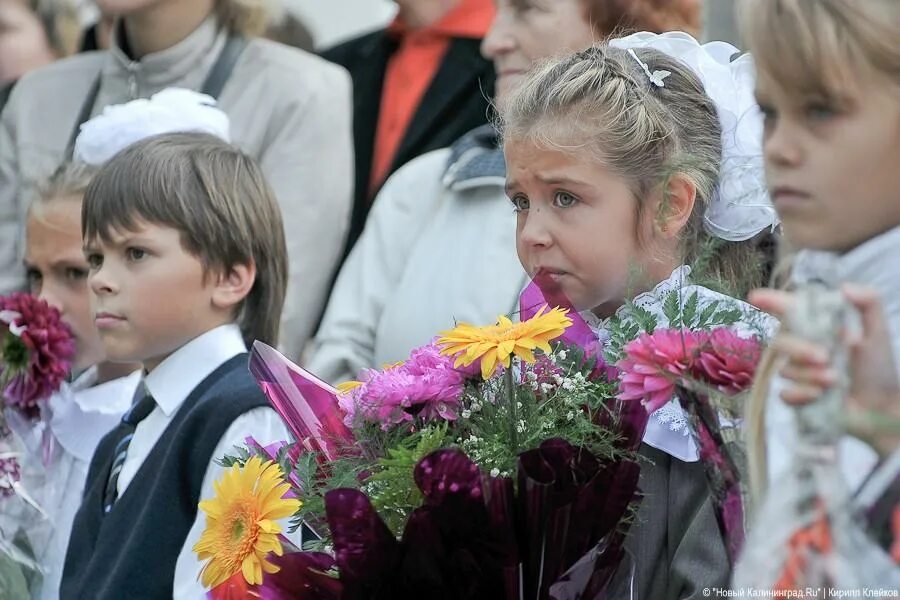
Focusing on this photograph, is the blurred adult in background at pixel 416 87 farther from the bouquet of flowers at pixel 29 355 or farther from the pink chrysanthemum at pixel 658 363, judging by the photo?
the pink chrysanthemum at pixel 658 363

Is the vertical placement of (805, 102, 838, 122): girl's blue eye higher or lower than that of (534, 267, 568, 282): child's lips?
higher

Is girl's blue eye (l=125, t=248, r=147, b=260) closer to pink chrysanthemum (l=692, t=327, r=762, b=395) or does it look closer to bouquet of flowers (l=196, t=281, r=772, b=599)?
bouquet of flowers (l=196, t=281, r=772, b=599)

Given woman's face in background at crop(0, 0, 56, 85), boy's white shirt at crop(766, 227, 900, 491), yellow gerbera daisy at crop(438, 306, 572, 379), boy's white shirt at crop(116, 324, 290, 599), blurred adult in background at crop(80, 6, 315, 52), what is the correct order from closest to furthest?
boy's white shirt at crop(766, 227, 900, 491)
yellow gerbera daisy at crop(438, 306, 572, 379)
boy's white shirt at crop(116, 324, 290, 599)
blurred adult in background at crop(80, 6, 315, 52)
woman's face in background at crop(0, 0, 56, 85)

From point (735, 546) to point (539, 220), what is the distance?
0.86 m

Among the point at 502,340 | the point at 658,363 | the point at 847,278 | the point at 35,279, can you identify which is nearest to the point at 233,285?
the point at 35,279

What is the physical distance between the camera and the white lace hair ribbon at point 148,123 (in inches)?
158

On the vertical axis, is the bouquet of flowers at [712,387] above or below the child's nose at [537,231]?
above

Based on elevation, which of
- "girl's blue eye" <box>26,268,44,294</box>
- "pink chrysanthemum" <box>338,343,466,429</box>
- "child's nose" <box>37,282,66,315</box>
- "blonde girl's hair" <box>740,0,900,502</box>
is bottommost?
"girl's blue eye" <box>26,268,44,294</box>

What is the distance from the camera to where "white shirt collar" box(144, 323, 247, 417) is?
11.4 feet

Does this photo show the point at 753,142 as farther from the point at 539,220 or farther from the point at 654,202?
the point at 539,220

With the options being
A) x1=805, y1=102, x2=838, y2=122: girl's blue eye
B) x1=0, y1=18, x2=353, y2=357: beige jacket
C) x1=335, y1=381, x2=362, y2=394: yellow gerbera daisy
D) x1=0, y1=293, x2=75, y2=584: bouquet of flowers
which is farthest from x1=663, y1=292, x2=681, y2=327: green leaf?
x1=0, y1=18, x2=353, y2=357: beige jacket

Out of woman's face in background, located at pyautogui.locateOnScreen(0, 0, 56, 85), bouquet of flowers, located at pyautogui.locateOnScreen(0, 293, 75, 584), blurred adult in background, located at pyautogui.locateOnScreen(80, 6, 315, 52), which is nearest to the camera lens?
bouquet of flowers, located at pyautogui.locateOnScreen(0, 293, 75, 584)

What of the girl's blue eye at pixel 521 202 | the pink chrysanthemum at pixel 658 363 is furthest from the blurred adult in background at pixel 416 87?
the pink chrysanthemum at pixel 658 363

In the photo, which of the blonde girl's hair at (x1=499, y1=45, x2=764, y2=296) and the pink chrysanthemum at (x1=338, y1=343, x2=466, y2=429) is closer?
the pink chrysanthemum at (x1=338, y1=343, x2=466, y2=429)
